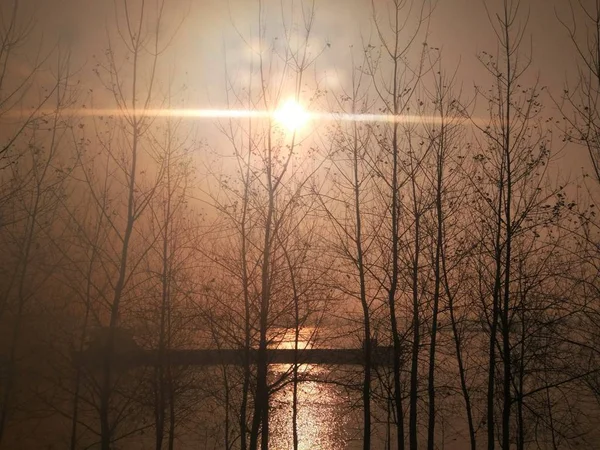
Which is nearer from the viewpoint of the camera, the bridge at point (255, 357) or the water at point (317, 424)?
the bridge at point (255, 357)

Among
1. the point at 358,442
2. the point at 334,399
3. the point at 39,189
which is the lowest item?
the point at 358,442

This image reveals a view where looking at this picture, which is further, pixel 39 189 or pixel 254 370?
pixel 254 370

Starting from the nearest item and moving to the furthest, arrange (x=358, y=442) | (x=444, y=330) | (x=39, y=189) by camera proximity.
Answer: (x=39, y=189), (x=444, y=330), (x=358, y=442)

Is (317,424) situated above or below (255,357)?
below

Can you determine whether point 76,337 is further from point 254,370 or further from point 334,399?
point 334,399

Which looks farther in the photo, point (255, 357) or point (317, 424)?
point (317, 424)

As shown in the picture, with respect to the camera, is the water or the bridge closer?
the bridge

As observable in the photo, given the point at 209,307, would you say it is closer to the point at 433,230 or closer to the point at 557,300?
the point at 433,230

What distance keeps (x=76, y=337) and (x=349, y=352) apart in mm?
7119

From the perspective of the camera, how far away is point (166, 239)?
12.3 meters

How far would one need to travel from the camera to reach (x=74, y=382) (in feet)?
28.1

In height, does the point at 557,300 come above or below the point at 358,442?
above

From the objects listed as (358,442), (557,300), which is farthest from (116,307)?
(358,442)

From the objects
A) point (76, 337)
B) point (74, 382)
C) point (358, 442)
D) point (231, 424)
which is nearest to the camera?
point (74, 382)
